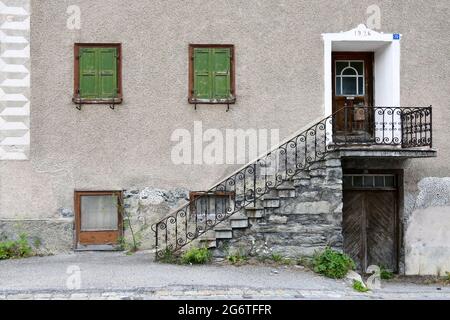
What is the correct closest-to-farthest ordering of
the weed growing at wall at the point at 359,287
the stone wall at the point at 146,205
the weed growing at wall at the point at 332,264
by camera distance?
the weed growing at wall at the point at 359,287
the weed growing at wall at the point at 332,264
the stone wall at the point at 146,205

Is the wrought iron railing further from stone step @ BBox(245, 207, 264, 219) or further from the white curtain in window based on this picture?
the white curtain in window

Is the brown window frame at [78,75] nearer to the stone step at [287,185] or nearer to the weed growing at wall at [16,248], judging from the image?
the weed growing at wall at [16,248]

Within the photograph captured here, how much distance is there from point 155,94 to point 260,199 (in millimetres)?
3073

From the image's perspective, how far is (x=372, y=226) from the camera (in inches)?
468

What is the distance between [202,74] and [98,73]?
2.10m

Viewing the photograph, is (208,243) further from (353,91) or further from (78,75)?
(353,91)

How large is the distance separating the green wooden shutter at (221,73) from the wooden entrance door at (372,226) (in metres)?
3.36

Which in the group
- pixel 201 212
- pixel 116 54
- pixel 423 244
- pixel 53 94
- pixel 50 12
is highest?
pixel 50 12

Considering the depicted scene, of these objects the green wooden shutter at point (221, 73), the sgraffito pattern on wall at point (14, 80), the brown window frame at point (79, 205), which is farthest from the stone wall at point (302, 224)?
the sgraffito pattern on wall at point (14, 80)

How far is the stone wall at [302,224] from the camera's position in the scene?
402 inches

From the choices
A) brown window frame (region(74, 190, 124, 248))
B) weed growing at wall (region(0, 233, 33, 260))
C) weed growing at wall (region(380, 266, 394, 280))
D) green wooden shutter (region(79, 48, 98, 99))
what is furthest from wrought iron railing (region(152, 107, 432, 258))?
green wooden shutter (region(79, 48, 98, 99))

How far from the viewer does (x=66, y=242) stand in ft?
36.5

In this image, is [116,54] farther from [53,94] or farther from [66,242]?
[66,242]

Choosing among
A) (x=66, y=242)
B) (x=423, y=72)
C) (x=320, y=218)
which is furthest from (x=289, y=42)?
(x=66, y=242)
